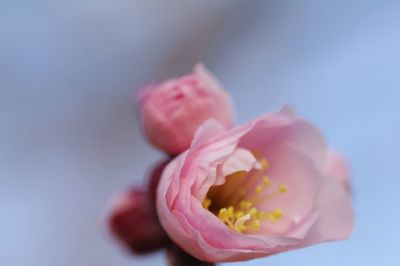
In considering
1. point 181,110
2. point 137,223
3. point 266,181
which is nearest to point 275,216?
point 266,181

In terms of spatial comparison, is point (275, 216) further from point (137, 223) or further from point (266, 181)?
point (137, 223)

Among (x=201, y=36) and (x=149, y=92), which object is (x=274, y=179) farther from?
(x=201, y=36)

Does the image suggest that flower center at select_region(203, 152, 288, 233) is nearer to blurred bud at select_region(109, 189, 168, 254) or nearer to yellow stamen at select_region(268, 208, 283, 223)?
yellow stamen at select_region(268, 208, 283, 223)

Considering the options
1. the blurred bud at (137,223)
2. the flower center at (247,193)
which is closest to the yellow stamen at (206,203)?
the flower center at (247,193)

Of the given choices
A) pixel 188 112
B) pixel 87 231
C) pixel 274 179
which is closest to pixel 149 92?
pixel 188 112

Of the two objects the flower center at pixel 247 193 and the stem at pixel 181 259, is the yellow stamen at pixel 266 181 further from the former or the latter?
the stem at pixel 181 259

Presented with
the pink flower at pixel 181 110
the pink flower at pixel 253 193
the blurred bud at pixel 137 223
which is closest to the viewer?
the pink flower at pixel 253 193
